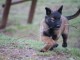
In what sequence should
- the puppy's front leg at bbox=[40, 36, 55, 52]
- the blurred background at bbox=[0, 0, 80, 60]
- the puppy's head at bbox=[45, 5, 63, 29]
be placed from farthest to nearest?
the blurred background at bbox=[0, 0, 80, 60], the puppy's head at bbox=[45, 5, 63, 29], the puppy's front leg at bbox=[40, 36, 55, 52]

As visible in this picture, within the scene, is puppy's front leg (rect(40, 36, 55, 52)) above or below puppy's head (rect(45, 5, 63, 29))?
below

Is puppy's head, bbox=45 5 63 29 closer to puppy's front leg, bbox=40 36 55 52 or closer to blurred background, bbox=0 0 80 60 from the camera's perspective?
puppy's front leg, bbox=40 36 55 52

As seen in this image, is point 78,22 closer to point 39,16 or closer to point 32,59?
point 32,59

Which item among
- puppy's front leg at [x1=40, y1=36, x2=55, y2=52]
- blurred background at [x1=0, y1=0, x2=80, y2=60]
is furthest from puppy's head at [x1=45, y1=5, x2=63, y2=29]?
blurred background at [x1=0, y1=0, x2=80, y2=60]

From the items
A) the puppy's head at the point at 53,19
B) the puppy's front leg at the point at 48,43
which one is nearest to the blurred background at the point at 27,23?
the puppy's front leg at the point at 48,43

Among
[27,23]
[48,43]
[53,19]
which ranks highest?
[53,19]

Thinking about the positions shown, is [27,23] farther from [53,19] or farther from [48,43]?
[48,43]

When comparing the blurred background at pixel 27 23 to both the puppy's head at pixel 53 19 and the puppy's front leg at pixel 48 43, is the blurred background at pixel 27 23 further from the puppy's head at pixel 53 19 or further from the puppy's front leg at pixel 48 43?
the puppy's head at pixel 53 19

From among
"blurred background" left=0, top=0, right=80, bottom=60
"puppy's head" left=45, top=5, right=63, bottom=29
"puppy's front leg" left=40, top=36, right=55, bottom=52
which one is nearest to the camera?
"puppy's front leg" left=40, top=36, right=55, bottom=52

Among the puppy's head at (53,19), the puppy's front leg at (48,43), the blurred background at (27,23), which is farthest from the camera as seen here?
the blurred background at (27,23)

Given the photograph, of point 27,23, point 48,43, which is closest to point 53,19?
point 48,43

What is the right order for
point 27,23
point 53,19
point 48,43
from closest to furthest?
point 48,43 → point 53,19 → point 27,23

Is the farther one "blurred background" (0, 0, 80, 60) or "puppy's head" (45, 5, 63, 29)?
"blurred background" (0, 0, 80, 60)

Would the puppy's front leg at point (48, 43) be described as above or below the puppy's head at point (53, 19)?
below
